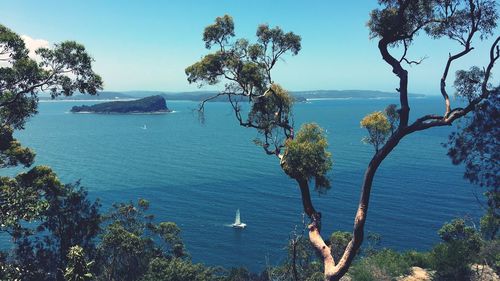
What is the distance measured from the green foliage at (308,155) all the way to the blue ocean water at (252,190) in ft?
67.0

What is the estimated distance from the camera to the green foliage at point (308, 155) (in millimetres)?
12938

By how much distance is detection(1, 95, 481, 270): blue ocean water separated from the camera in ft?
187

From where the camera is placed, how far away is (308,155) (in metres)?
12.9

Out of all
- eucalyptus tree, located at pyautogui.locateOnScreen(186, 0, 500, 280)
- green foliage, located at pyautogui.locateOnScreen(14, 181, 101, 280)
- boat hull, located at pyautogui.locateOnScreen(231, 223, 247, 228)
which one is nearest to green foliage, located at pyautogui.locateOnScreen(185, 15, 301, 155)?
eucalyptus tree, located at pyautogui.locateOnScreen(186, 0, 500, 280)

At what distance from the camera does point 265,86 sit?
52.4 ft

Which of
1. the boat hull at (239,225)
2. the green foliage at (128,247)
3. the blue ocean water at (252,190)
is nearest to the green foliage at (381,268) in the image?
the blue ocean water at (252,190)

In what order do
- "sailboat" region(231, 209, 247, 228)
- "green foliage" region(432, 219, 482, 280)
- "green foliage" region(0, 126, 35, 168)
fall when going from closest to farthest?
"green foliage" region(0, 126, 35, 168) < "green foliage" region(432, 219, 482, 280) < "sailboat" region(231, 209, 247, 228)

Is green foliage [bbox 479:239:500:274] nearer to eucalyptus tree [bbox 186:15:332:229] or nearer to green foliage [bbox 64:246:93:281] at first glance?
eucalyptus tree [bbox 186:15:332:229]

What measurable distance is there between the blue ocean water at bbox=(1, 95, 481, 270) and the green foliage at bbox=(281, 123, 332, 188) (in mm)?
20417

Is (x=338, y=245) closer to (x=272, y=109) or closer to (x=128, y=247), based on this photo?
(x=128, y=247)

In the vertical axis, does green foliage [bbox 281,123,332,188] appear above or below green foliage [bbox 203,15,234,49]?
below

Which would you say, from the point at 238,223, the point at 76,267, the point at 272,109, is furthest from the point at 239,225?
the point at 76,267

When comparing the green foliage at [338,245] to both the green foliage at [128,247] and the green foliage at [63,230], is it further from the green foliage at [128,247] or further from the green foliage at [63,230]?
the green foliage at [63,230]

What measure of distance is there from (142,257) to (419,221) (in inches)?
1676
